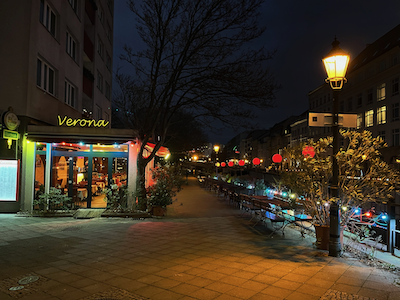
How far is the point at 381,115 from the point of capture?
122 feet

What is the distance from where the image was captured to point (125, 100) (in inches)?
657

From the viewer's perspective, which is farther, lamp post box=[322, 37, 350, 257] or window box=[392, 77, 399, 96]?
window box=[392, 77, 399, 96]

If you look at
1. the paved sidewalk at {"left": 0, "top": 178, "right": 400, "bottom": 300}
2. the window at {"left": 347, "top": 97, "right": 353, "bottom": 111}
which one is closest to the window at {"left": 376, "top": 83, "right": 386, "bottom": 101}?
the window at {"left": 347, "top": 97, "right": 353, "bottom": 111}

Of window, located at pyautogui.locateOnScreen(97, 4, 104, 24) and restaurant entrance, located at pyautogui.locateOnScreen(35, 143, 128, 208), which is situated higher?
window, located at pyautogui.locateOnScreen(97, 4, 104, 24)

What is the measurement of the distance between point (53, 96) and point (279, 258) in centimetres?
1203

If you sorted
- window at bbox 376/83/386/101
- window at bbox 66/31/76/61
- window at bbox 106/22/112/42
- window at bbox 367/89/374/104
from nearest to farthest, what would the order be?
window at bbox 66/31/76/61 < window at bbox 106/22/112/42 < window at bbox 376/83/386/101 < window at bbox 367/89/374/104

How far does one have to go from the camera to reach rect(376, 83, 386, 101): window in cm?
3688

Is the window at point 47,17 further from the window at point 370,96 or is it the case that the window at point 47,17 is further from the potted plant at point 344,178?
the window at point 370,96

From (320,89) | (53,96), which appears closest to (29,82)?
(53,96)

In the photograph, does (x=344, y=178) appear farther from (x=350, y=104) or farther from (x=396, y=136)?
(x=350, y=104)

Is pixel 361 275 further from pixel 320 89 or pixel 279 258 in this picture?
pixel 320 89

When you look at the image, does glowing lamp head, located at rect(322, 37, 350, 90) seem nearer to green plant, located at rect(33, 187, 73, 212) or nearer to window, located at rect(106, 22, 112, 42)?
green plant, located at rect(33, 187, 73, 212)

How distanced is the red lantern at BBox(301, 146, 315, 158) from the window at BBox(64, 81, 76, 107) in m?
12.9

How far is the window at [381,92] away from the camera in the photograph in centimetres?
3688
